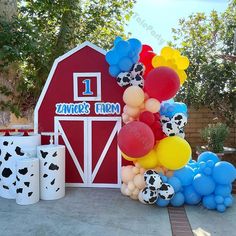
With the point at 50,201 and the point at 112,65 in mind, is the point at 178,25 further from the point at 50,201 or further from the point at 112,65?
the point at 50,201

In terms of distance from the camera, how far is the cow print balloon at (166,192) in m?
4.36

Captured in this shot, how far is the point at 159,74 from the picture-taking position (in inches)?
173

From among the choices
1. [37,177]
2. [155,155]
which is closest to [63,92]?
[37,177]

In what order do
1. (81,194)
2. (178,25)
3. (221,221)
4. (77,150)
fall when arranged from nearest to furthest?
(221,221) < (81,194) < (77,150) < (178,25)

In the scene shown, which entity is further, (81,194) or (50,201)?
(81,194)

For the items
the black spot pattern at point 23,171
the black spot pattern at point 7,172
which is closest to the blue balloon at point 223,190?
the black spot pattern at point 23,171

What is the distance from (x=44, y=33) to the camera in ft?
25.3

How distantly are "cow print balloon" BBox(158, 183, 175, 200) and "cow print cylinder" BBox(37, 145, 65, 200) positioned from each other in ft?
5.25

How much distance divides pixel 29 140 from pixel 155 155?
2.00m

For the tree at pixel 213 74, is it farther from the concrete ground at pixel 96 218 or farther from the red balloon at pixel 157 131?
the concrete ground at pixel 96 218

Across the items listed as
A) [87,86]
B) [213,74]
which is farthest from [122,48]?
[213,74]

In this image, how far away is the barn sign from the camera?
5422mm

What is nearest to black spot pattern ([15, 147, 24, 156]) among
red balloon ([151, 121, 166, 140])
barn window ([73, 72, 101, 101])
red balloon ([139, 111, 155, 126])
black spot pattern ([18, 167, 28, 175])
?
black spot pattern ([18, 167, 28, 175])

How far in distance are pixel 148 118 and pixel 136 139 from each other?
49 cm
